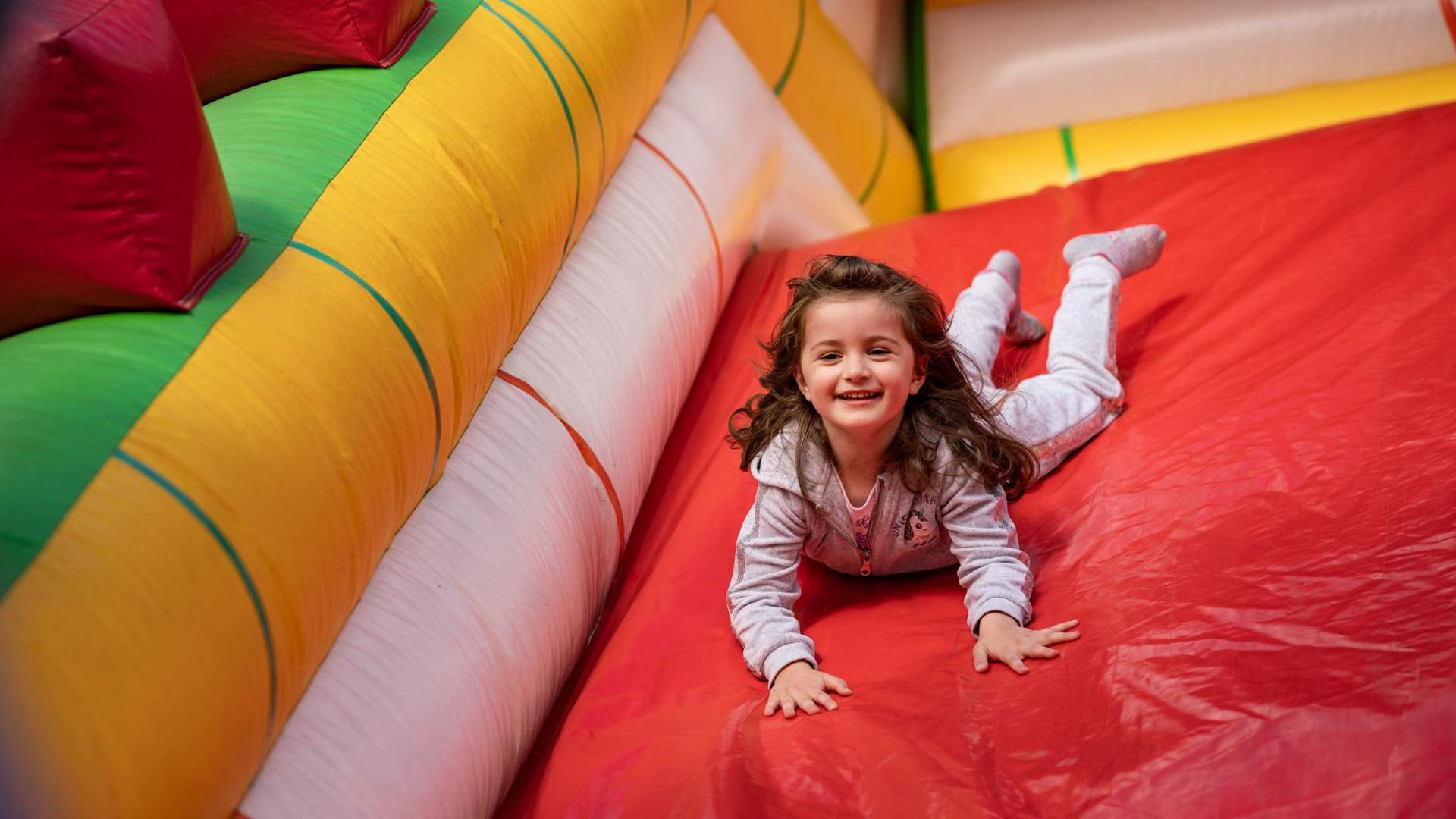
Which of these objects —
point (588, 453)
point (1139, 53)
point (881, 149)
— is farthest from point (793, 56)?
point (588, 453)

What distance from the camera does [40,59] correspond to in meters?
0.77

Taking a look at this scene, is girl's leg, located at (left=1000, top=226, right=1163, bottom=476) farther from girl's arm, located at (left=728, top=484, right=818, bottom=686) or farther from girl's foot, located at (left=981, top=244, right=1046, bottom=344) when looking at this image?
girl's arm, located at (left=728, top=484, right=818, bottom=686)

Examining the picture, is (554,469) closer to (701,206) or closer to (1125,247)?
(701,206)

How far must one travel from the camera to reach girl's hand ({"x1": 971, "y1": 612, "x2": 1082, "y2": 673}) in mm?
943

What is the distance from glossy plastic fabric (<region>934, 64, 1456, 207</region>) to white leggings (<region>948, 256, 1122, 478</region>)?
959 mm

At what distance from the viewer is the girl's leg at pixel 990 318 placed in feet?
4.36

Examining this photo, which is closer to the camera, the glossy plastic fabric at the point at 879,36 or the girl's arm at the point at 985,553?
the girl's arm at the point at 985,553

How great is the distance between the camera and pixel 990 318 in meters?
1.38

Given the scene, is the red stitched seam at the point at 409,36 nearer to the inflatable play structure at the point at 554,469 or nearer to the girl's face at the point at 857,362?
the inflatable play structure at the point at 554,469

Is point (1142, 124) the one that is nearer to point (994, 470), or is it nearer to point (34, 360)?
point (994, 470)

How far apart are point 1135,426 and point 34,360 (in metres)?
0.93

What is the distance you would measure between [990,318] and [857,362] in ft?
1.18

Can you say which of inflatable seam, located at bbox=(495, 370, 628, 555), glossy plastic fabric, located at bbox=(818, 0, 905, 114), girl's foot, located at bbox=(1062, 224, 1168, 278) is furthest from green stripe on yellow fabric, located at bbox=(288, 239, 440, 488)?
glossy plastic fabric, located at bbox=(818, 0, 905, 114)

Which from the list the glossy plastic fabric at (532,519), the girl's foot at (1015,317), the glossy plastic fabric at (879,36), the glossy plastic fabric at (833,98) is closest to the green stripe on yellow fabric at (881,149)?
the glossy plastic fabric at (833,98)
